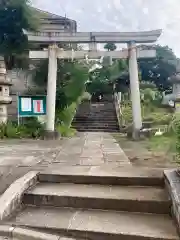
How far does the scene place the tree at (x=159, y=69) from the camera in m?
25.1

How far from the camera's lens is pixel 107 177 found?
2895mm

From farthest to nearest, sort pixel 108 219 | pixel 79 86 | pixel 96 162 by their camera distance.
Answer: pixel 79 86 → pixel 96 162 → pixel 108 219

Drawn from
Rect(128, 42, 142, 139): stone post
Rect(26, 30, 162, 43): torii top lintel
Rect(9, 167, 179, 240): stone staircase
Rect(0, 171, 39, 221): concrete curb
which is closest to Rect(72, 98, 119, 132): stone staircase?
Rect(128, 42, 142, 139): stone post

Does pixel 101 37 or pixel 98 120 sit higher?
pixel 101 37

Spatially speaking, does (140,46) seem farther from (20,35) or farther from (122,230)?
(122,230)

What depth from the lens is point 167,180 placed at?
8.74ft

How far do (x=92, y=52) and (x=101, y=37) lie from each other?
23.5 inches

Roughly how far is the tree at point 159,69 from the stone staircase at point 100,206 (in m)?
23.5

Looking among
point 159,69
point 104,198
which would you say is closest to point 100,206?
point 104,198

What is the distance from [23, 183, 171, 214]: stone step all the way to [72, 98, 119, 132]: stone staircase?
459 inches

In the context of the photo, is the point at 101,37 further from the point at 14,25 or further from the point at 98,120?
the point at 98,120

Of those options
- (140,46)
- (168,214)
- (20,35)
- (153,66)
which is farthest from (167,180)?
(153,66)

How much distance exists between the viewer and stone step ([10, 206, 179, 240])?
203cm

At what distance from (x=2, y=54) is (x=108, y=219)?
11005 millimetres
